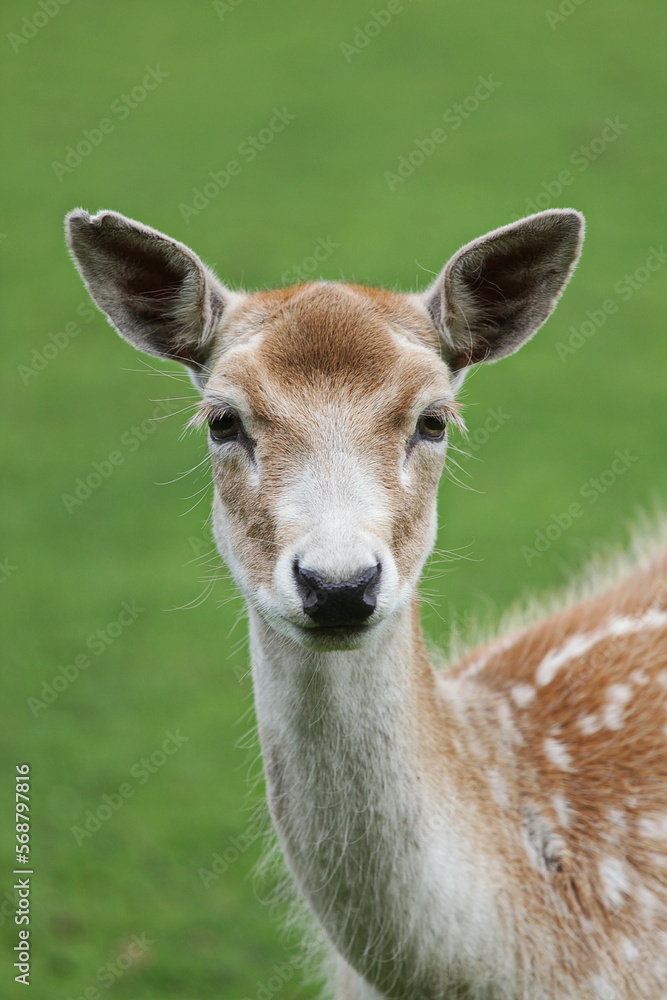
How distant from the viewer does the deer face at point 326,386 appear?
332 centimetres

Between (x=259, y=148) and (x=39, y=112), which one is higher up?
(x=259, y=148)

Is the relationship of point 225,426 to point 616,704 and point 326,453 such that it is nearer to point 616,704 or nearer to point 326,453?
point 326,453

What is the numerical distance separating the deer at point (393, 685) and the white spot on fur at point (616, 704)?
1 centimetres

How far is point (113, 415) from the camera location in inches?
459

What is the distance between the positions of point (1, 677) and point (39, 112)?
11325mm

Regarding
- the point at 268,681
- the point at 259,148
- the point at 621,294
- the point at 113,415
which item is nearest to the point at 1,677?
the point at 113,415

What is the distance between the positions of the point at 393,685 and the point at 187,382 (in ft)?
11.2

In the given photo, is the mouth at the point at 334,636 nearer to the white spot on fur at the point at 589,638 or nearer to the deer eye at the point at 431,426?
the deer eye at the point at 431,426

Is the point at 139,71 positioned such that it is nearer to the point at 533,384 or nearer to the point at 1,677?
the point at 533,384

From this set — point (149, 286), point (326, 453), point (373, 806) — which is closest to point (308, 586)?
point (326, 453)

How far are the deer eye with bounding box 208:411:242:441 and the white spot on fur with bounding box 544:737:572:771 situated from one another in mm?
1661

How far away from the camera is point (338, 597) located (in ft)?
10.4

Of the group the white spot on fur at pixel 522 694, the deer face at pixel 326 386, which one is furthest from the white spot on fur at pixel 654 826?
the deer face at pixel 326 386

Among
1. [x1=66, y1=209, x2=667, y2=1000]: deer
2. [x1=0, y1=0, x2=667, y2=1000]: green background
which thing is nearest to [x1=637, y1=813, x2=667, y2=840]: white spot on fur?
[x1=66, y1=209, x2=667, y2=1000]: deer
